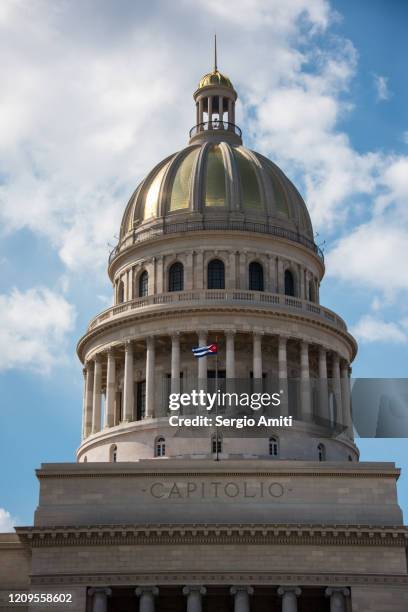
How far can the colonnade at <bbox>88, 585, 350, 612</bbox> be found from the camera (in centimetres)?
5581

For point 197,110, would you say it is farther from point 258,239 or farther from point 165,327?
point 165,327

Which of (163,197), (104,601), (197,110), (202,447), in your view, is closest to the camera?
(104,601)

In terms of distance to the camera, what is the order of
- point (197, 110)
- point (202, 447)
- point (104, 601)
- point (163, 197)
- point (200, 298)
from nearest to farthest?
point (104, 601)
point (202, 447)
point (200, 298)
point (163, 197)
point (197, 110)

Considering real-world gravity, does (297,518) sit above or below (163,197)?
below

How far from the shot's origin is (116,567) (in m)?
56.7

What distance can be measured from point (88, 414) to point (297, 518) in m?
22.9


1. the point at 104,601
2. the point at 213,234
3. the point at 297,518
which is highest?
the point at 213,234

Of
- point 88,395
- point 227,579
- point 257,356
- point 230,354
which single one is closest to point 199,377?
point 230,354

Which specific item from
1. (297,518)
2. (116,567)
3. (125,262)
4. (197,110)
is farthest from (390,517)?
(197,110)

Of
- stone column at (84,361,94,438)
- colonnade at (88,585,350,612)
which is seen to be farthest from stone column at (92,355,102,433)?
colonnade at (88,585,350,612)

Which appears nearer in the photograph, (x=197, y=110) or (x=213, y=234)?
(x=213, y=234)

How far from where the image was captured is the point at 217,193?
260ft

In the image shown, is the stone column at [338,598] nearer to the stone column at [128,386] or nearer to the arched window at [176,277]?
the stone column at [128,386]

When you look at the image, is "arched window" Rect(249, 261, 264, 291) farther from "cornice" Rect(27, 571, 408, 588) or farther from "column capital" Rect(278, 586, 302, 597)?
"column capital" Rect(278, 586, 302, 597)
